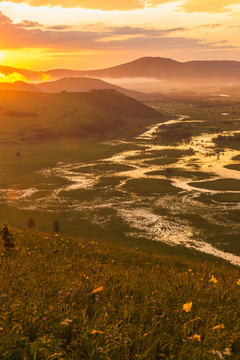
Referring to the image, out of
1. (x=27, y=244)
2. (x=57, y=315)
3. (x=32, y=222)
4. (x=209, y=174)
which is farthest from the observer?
(x=209, y=174)

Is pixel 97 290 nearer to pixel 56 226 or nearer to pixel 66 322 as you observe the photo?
pixel 66 322

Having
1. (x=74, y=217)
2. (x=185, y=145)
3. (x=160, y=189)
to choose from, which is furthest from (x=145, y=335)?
Result: (x=185, y=145)

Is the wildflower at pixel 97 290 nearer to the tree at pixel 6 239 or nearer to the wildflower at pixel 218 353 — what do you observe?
the wildflower at pixel 218 353

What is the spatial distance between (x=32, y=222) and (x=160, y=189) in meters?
44.4

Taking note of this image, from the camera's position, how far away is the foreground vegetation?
4.98 metres

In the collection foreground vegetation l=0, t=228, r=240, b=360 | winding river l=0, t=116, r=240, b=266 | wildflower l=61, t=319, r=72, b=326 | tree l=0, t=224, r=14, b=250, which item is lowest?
winding river l=0, t=116, r=240, b=266

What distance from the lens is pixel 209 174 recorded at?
4493 inches

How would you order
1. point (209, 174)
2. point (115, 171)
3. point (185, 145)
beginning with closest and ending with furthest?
point (209, 174) → point (115, 171) → point (185, 145)

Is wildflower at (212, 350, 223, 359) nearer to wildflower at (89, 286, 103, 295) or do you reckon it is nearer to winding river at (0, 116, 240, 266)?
wildflower at (89, 286, 103, 295)

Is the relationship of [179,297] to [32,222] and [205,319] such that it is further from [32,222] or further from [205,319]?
[32,222]


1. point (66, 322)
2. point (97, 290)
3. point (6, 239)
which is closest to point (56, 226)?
point (6, 239)

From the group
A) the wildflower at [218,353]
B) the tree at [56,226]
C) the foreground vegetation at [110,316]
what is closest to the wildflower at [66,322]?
the foreground vegetation at [110,316]


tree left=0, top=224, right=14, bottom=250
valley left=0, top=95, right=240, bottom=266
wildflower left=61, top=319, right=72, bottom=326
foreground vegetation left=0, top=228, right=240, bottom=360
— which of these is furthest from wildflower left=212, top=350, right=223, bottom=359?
valley left=0, top=95, right=240, bottom=266

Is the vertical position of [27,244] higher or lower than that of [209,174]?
higher
